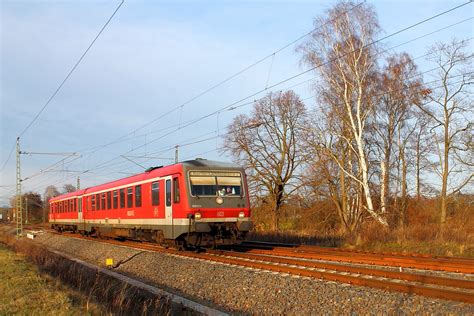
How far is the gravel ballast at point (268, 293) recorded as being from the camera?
25.6 ft

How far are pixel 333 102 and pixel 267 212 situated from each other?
924 centimetres

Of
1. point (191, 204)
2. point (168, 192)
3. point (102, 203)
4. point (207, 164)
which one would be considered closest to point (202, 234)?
point (191, 204)

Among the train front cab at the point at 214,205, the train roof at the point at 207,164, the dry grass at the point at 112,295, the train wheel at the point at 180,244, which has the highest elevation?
the train roof at the point at 207,164

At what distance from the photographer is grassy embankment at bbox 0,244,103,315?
7.52 metres

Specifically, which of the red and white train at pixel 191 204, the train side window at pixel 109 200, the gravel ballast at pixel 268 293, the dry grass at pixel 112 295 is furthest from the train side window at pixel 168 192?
the train side window at pixel 109 200

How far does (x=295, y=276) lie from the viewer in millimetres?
10969

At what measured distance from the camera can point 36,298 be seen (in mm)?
8719

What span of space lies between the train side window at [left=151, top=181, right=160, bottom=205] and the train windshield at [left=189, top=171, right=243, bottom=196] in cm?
221

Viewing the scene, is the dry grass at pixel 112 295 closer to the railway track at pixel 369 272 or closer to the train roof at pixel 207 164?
the railway track at pixel 369 272

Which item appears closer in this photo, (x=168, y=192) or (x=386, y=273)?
(x=386, y=273)

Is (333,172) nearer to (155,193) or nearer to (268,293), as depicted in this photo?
(155,193)

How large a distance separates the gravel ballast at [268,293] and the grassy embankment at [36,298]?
257cm

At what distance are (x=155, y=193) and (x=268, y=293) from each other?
29.7 feet

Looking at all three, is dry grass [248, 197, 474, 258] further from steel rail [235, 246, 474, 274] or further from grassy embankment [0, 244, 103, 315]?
grassy embankment [0, 244, 103, 315]
